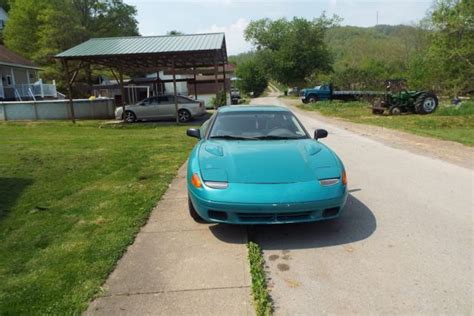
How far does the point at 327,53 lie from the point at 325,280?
60.2 m

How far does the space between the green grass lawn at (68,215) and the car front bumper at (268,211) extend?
0.98m

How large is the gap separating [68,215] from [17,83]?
3248 centimetres

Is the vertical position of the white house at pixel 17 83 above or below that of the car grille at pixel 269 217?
above

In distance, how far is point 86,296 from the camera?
313 centimetres

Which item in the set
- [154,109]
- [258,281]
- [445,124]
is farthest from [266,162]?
[154,109]

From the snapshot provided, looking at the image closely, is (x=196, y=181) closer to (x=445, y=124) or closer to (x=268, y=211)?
(x=268, y=211)

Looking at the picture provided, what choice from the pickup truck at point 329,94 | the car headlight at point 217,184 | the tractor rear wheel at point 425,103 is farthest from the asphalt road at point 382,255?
the pickup truck at point 329,94

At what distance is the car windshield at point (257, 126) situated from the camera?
5395 millimetres

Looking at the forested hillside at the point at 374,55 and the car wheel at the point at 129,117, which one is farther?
the forested hillside at the point at 374,55

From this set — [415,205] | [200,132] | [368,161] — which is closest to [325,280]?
[415,205]

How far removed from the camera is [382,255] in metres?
3.82

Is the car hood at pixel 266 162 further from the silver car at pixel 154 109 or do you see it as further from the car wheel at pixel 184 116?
the silver car at pixel 154 109

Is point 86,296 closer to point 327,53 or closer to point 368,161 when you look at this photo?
point 368,161

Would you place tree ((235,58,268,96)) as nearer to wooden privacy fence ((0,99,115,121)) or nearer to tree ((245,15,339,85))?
tree ((245,15,339,85))
